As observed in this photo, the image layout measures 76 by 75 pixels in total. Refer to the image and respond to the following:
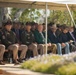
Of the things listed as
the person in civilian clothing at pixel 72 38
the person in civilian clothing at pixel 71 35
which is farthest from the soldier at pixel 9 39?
the person in civilian clothing at pixel 71 35

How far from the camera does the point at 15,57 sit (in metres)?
13.2

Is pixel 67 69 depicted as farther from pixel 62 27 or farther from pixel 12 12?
pixel 12 12

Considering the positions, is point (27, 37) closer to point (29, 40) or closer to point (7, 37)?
point (29, 40)

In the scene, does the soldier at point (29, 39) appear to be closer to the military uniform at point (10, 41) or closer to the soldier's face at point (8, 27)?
the military uniform at point (10, 41)

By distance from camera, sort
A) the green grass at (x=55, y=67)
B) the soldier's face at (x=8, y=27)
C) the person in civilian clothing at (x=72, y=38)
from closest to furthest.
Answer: the green grass at (x=55, y=67) < the soldier's face at (x=8, y=27) < the person in civilian clothing at (x=72, y=38)

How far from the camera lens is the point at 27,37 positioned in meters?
13.7

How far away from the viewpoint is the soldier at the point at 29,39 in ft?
44.7

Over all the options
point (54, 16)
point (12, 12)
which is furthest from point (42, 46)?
point (54, 16)

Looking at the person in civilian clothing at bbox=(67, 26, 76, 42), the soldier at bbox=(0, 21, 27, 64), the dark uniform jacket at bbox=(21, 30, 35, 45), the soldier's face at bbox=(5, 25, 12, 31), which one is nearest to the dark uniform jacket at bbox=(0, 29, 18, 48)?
the soldier at bbox=(0, 21, 27, 64)

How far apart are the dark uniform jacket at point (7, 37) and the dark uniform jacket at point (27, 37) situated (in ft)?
1.51

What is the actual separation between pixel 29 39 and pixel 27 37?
11 cm

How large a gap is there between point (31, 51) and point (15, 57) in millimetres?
813

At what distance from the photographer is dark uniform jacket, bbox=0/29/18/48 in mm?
13055

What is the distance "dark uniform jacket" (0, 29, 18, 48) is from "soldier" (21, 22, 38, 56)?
0.48m
